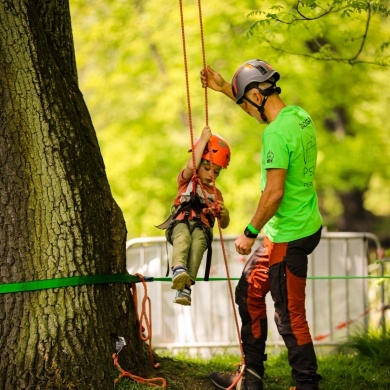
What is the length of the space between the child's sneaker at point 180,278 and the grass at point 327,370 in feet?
2.35

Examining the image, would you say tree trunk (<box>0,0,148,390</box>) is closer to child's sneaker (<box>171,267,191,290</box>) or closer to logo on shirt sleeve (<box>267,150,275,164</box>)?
child's sneaker (<box>171,267,191,290</box>)

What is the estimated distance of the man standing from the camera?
524cm

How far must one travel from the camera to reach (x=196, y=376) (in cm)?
614

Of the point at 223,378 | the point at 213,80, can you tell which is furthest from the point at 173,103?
the point at 223,378

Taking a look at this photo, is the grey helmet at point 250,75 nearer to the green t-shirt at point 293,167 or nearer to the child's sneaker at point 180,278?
the green t-shirt at point 293,167

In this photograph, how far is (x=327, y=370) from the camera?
696 cm

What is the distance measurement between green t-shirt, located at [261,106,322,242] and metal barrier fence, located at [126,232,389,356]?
14.1ft

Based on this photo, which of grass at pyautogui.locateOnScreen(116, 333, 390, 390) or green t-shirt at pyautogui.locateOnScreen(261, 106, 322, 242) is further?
grass at pyautogui.locateOnScreen(116, 333, 390, 390)

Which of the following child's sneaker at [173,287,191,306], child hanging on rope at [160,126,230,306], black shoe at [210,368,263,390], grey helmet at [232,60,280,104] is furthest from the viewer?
child hanging on rope at [160,126,230,306]

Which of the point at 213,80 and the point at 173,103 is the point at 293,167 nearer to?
the point at 213,80

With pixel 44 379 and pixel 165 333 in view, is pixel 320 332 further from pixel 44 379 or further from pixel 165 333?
pixel 44 379

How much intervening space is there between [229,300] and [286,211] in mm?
4670

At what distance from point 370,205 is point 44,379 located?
2697 cm

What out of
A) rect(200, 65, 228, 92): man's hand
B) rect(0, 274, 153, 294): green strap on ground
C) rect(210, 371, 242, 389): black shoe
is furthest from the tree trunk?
rect(200, 65, 228, 92): man's hand
